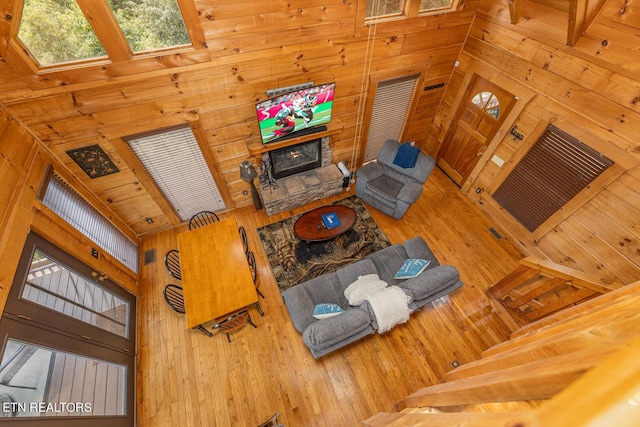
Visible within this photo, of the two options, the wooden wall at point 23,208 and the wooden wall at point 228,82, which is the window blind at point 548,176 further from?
the wooden wall at point 23,208

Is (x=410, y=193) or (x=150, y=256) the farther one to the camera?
(x=410, y=193)

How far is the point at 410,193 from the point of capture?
462 cm

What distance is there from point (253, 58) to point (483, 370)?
384cm

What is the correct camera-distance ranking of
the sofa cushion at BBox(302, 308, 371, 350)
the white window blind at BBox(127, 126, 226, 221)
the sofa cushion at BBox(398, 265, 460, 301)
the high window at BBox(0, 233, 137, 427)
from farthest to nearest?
1. the white window blind at BBox(127, 126, 226, 221)
2. the sofa cushion at BBox(398, 265, 460, 301)
3. the sofa cushion at BBox(302, 308, 371, 350)
4. the high window at BBox(0, 233, 137, 427)

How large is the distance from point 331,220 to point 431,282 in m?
1.75

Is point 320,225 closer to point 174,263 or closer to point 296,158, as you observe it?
point 296,158

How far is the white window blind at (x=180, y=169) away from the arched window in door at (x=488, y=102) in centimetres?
469

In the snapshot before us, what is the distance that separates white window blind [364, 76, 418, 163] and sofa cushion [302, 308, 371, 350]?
3.58m

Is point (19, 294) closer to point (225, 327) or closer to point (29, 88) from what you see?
point (225, 327)

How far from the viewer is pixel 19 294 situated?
7.47 feet

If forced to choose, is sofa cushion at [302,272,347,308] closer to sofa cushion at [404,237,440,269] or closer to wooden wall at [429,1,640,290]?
sofa cushion at [404,237,440,269]

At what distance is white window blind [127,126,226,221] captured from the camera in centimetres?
371

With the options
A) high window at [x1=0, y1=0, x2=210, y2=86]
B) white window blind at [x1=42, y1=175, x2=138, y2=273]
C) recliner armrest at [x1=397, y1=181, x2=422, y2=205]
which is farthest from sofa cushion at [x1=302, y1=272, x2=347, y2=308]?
high window at [x1=0, y1=0, x2=210, y2=86]

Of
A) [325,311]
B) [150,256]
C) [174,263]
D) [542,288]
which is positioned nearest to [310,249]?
[325,311]
